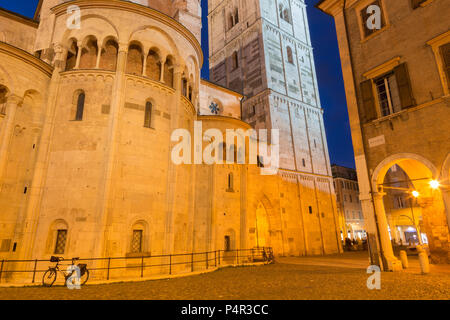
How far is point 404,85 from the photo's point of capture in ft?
38.0

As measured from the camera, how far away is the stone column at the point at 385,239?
11602 mm

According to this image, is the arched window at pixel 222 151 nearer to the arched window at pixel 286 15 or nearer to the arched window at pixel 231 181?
the arched window at pixel 231 181

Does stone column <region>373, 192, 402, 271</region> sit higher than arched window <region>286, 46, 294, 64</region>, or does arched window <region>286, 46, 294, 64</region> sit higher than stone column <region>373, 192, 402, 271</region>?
arched window <region>286, 46, 294, 64</region>

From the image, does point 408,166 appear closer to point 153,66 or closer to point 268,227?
point 268,227

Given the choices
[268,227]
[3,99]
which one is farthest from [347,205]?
[3,99]

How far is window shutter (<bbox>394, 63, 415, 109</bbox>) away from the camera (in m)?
11.3

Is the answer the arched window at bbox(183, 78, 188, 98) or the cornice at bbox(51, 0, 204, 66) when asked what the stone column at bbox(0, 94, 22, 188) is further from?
the arched window at bbox(183, 78, 188, 98)

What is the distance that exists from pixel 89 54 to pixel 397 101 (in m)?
16.5

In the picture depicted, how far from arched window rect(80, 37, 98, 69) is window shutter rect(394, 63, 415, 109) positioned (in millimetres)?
15646

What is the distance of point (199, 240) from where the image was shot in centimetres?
1778

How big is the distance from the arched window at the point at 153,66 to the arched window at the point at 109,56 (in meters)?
1.89

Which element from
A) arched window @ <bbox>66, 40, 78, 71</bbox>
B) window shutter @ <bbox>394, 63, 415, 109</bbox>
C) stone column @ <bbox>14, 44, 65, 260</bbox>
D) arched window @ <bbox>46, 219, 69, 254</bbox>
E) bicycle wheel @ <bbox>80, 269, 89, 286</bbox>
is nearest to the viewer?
bicycle wheel @ <bbox>80, 269, 89, 286</bbox>

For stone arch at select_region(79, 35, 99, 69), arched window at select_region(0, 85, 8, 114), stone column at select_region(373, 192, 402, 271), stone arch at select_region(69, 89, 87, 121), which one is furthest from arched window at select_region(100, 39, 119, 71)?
stone column at select_region(373, 192, 402, 271)

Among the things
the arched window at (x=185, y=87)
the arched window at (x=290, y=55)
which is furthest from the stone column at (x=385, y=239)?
the arched window at (x=290, y=55)
